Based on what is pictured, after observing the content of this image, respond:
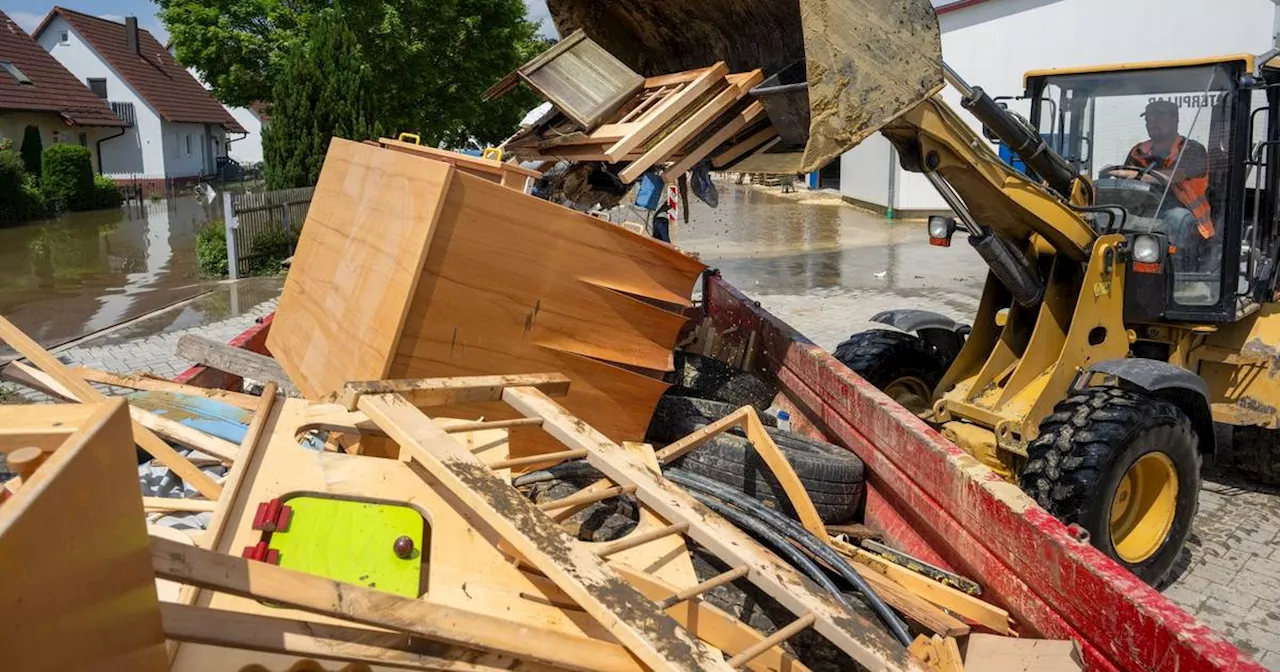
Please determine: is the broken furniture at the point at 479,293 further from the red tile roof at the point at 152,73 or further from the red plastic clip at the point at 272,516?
the red tile roof at the point at 152,73

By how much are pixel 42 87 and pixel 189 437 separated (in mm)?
33627

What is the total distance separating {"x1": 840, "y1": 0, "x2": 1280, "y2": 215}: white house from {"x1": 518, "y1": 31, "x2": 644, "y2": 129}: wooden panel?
35.5ft

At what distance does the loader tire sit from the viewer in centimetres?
571

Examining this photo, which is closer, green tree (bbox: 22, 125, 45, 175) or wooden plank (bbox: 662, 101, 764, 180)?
wooden plank (bbox: 662, 101, 764, 180)

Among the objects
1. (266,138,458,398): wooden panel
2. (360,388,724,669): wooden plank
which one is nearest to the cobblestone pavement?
(360,388,724,669): wooden plank

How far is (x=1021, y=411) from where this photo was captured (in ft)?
15.9

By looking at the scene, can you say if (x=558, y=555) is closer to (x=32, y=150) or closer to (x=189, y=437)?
(x=189, y=437)

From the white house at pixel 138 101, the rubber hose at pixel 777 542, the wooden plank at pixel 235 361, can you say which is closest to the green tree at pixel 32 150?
the white house at pixel 138 101

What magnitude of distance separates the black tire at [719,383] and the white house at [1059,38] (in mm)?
10461

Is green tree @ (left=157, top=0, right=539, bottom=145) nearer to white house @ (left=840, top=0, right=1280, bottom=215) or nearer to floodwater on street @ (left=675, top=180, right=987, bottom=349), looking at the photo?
floodwater on street @ (left=675, top=180, right=987, bottom=349)

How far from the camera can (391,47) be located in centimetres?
1831

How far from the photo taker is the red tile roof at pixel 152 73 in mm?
37250

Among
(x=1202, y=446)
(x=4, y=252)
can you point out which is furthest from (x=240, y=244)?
(x=1202, y=446)

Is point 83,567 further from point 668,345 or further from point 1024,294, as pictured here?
point 1024,294
